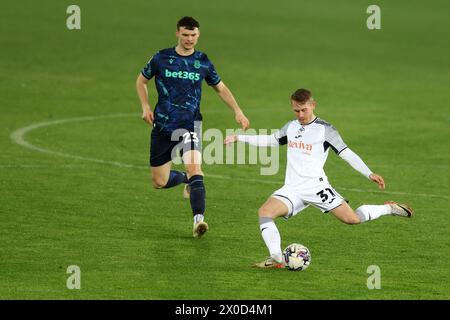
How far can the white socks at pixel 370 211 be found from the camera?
14102 millimetres

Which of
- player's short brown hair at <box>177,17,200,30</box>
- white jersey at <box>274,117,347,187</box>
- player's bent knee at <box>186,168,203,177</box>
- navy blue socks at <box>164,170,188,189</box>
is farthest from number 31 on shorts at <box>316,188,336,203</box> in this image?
navy blue socks at <box>164,170,188,189</box>

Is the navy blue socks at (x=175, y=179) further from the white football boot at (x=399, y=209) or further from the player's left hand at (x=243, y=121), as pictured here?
the white football boot at (x=399, y=209)

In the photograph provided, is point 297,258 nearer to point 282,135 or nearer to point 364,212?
point 364,212

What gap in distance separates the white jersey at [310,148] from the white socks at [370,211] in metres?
0.79

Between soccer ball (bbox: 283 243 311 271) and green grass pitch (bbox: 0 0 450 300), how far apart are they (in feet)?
0.40

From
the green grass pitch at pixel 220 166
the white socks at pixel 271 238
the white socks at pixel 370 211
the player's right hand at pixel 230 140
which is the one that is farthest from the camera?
the white socks at pixel 370 211

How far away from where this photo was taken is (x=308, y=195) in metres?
13.7

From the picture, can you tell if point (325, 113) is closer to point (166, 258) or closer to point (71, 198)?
point (71, 198)

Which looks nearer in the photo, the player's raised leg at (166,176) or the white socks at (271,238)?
the white socks at (271,238)

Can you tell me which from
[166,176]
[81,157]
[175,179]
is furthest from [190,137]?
[81,157]

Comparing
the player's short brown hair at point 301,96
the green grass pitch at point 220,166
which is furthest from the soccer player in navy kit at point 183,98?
the player's short brown hair at point 301,96

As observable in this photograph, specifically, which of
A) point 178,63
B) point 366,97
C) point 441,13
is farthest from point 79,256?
point 441,13

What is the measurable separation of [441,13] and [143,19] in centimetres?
1214
